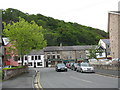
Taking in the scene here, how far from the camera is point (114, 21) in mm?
51750

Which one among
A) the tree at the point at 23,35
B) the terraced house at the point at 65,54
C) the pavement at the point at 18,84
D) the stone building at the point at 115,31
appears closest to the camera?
the pavement at the point at 18,84

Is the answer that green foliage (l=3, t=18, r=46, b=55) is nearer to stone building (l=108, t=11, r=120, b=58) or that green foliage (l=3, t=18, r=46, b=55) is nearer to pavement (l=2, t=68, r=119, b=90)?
pavement (l=2, t=68, r=119, b=90)

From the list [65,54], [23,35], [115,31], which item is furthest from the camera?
[65,54]

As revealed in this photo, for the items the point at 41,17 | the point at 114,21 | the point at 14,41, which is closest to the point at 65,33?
the point at 41,17

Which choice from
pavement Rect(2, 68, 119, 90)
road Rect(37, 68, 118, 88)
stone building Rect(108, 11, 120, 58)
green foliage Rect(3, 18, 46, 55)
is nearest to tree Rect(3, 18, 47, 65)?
green foliage Rect(3, 18, 46, 55)

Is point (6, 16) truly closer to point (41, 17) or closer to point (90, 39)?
point (41, 17)

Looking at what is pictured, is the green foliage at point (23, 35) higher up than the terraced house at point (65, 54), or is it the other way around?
the green foliage at point (23, 35)

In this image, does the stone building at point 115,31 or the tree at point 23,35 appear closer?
the tree at point 23,35

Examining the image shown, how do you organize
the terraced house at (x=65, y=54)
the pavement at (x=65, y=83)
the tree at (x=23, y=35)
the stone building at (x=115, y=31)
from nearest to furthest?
the pavement at (x=65, y=83) < the tree at (x=23, y=35) < the stone building at (x=115, y=31) < the terraced house at (x=65, y=54)

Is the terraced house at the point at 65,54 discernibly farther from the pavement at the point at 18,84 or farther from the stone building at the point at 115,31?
the pavement at the point at 18,84

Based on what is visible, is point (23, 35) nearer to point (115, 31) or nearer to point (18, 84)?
point (18, 84)

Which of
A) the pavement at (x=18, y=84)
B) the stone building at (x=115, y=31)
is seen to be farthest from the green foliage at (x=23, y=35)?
the stone building at (x=115, y=31)

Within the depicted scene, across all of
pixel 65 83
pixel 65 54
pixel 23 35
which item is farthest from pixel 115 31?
pixel 65 54

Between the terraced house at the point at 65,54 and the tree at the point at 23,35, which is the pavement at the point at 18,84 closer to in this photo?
the tree at the point at 23,35
